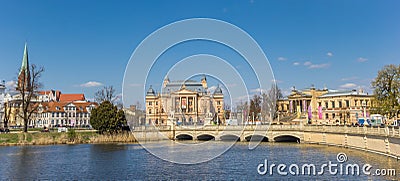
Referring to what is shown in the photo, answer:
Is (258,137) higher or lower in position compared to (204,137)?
higher

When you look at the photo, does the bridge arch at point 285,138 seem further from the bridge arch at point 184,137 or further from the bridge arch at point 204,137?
the bridge arch at point 184,137

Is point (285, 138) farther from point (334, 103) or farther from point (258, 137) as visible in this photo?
point (334, 103)

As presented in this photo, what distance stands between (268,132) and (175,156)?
2508 centimetres

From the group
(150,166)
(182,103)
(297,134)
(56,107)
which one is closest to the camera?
(150,166)

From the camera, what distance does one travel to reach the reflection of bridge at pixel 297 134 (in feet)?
120

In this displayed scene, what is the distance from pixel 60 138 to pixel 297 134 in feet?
122

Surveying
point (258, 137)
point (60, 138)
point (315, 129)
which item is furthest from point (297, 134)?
point (60, 138)

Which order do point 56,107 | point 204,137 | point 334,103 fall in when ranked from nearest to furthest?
point 204,137
point 334,103
point 56,107

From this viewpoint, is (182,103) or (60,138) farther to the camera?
(182,103)

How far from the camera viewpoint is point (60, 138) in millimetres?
61062

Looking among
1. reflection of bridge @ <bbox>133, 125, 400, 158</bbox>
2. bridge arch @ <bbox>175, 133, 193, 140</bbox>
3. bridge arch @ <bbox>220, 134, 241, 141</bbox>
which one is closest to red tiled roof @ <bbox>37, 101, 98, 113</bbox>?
bridge arch @ <bbox>175, 133, 193, 140</bbox>

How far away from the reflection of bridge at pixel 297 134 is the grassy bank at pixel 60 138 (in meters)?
3.78

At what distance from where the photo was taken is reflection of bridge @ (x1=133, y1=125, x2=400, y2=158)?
36.7 meters

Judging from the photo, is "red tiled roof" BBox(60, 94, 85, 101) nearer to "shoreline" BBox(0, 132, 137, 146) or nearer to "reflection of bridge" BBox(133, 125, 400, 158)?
"reflection of bridge" BBox(133, 125, 400, 158)
